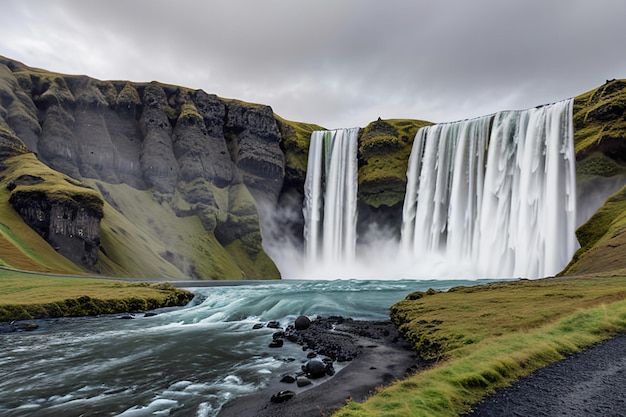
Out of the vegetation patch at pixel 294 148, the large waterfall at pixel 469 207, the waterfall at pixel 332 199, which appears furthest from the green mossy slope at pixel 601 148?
the vegetation patch at pixel 294 148

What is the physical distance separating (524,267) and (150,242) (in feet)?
290

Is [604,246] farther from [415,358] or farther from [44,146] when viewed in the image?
[44,146]

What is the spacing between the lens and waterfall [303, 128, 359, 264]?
108 m

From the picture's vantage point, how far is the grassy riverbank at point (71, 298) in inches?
1209

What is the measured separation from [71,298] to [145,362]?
21.5m

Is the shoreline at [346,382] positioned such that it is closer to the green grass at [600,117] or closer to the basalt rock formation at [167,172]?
the basalt rock formation at [167,172]

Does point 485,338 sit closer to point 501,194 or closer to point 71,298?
point 71,298

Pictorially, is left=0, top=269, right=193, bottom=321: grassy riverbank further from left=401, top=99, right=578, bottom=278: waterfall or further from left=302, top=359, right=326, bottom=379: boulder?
left=401, top=99, right=578, bottom=278: waterfall

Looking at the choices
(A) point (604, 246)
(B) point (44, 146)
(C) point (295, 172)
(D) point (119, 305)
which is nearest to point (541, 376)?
(D) point (119, 305)

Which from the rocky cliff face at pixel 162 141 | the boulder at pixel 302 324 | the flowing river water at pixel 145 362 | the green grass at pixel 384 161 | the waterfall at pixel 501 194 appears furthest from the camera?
the rocky cliff face at pixel 162 141

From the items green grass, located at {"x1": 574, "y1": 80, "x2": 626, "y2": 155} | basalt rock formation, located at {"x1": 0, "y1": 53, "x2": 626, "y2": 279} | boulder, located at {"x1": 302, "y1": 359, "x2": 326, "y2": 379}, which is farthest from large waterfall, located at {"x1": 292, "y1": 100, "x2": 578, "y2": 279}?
boulder, located at {"x1": 302, "y1": 359, "x2": 326, "y2": 379}

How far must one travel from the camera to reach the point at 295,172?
13000cm

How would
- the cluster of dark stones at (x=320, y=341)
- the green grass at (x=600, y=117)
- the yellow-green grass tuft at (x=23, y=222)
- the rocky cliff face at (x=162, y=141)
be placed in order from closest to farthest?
1. the cluster of dark stones at (x=320, y=341)
2. the yellow-green grass tuft at (x=23, y=222)
3. the green grass at (x=600, y=117)
4. the rocky cliff face at (x=162, y=141)

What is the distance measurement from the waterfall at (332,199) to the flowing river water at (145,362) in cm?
7513
